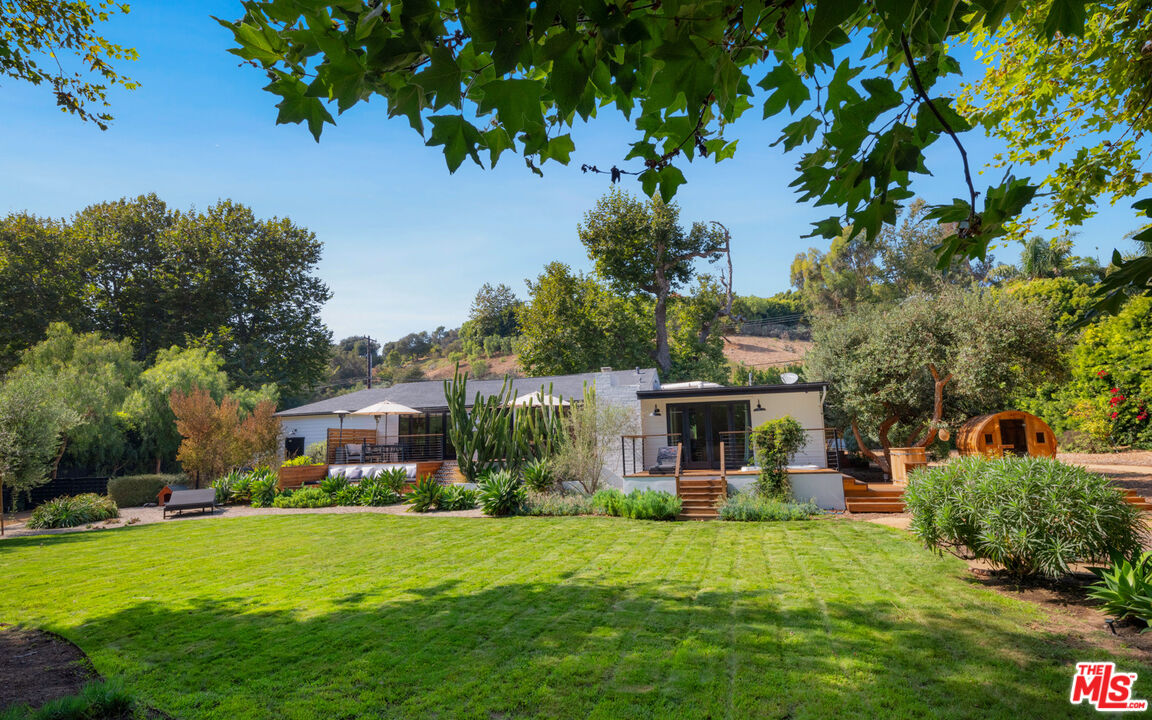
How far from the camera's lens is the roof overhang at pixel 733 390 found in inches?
642

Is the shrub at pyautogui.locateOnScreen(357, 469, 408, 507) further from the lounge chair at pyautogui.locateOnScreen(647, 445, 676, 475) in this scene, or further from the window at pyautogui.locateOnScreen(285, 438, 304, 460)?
the window at pyautogui.locateOnScreen(285, 438, 304, 460)

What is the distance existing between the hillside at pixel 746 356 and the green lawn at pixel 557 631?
1760 inches

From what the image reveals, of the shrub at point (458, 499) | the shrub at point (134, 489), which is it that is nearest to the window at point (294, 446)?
the shrub at point (134, 489)

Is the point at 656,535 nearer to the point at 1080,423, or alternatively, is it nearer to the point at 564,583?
the point at 564,583

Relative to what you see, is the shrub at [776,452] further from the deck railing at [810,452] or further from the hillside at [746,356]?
the hillside at [746,356]

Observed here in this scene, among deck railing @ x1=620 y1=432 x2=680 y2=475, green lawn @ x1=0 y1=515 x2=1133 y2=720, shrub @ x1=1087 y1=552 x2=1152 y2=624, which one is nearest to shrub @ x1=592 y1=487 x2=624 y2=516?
green lawn @ x1=0 y1=515 x2=1133 y2=720

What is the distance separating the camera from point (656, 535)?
10281 mm

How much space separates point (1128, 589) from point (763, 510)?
7.37 m

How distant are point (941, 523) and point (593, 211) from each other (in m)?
27.4

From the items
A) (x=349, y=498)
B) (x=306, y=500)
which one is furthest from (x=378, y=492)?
Result: (x=306, y=500)

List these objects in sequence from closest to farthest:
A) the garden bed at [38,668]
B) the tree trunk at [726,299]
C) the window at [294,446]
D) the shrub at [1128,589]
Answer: the garden bed at [38,668] < the shrub at [1128,589] < the window at [294,446] < the tree trunk at [726,299]

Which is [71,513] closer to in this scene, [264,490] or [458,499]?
[264,490]

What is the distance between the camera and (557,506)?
13.2 meters

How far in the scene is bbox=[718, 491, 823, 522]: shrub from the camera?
12.0 meters
